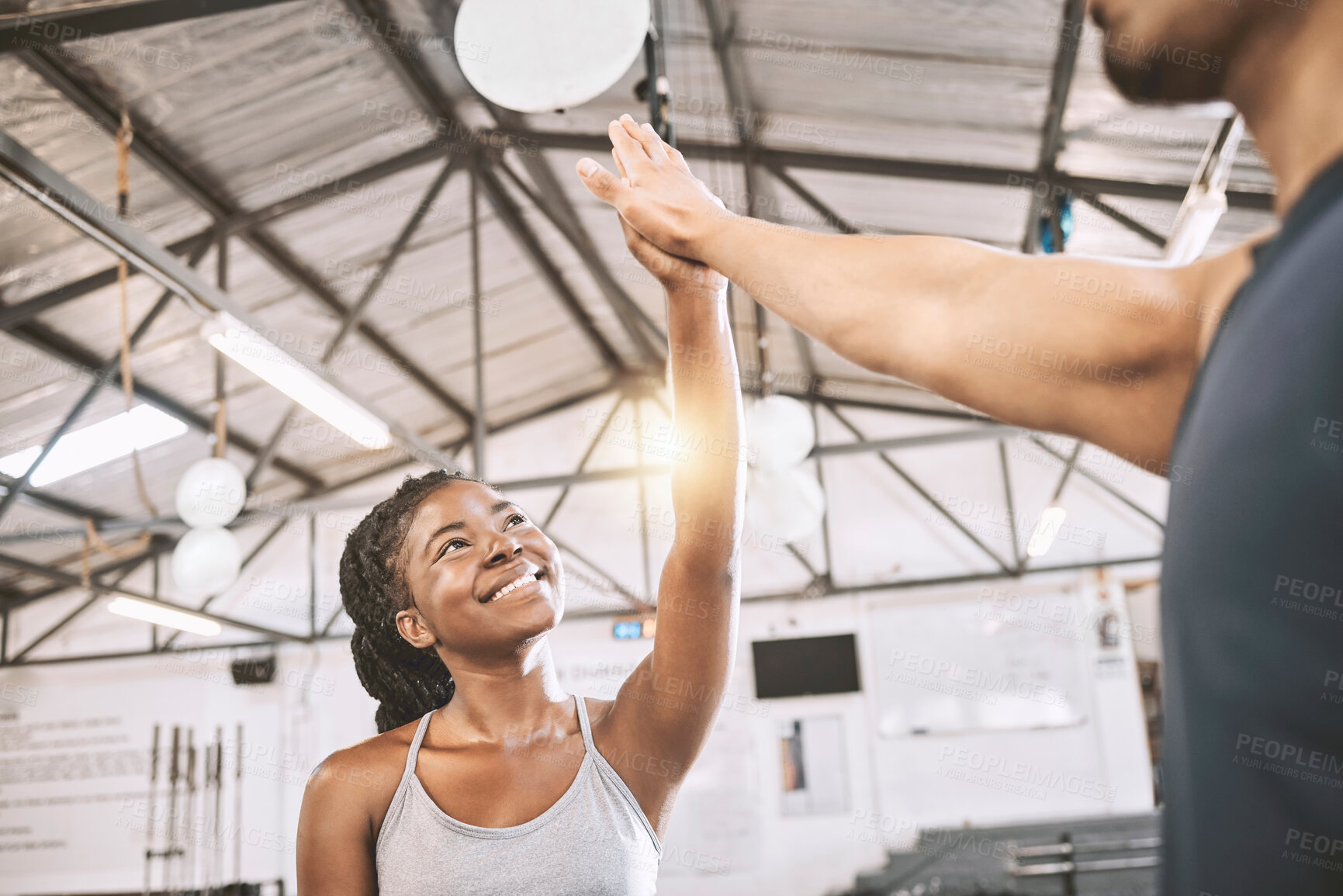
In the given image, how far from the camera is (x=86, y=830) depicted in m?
9.97

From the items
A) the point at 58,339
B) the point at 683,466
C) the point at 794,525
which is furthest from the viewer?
the point at 58,339

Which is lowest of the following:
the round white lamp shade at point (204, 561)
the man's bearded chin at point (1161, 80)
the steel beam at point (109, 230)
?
the man's bearded chin at point (1161, 80)

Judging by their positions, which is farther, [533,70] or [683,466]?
[533,70]

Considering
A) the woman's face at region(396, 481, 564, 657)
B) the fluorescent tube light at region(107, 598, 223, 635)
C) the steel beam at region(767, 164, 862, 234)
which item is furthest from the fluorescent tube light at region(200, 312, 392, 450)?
the fluorescent tube light at region(107, 598, 223, 635)

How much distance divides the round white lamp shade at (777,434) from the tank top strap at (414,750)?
2.41 m

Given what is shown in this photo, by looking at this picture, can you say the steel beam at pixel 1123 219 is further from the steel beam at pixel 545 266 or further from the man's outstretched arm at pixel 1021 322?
the man's outstretched arm at pixel 1021 322

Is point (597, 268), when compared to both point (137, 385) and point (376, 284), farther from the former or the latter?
point (137, 385)

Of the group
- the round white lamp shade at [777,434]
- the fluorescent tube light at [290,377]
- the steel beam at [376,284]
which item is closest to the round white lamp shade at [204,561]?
the fluorescent tube light at [290,377]

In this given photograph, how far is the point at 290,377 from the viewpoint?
173 inches

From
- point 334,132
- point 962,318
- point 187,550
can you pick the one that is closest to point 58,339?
point 334,132

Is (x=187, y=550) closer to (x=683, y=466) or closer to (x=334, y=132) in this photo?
(x=334, y=132)

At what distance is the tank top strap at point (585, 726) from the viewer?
1.35 meters

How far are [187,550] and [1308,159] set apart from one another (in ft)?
14.4

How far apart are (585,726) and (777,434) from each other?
2.46 meters
